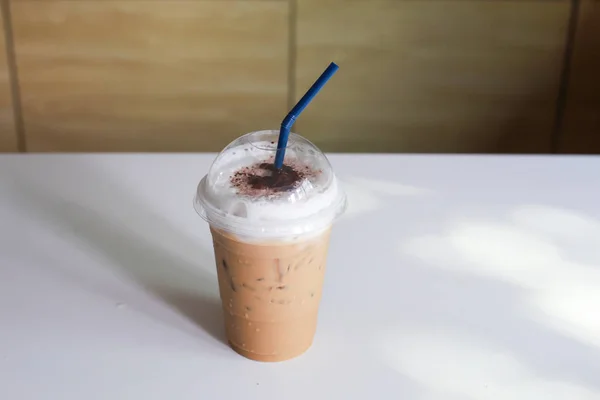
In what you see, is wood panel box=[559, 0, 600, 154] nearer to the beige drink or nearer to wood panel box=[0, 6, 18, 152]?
the beige drink

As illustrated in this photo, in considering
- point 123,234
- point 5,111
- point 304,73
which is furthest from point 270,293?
point 5,111

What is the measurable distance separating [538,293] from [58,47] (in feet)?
5.27

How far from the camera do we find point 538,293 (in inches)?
35.4

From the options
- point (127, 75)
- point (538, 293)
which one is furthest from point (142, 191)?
point (127, 75)

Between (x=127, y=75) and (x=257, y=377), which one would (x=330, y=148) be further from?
(x=257, y=377)

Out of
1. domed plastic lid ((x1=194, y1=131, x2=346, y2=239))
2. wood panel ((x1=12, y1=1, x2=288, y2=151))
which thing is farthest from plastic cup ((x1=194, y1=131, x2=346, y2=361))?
wood panel ((x1=12, y1=1, x2=288, y2=151))

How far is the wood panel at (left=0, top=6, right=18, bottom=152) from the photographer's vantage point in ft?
6.53

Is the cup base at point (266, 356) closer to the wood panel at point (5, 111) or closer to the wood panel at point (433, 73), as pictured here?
A: the wood panel at point (433, 73)

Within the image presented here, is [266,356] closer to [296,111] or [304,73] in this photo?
[296,111]

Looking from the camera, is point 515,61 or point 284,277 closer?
point 284,277

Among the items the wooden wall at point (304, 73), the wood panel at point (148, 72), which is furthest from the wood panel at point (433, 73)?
the wood panel at point (148, 72)

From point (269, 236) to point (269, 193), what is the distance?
1.8 inches

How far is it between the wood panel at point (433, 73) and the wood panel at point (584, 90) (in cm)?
5

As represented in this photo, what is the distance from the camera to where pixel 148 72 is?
201cm
